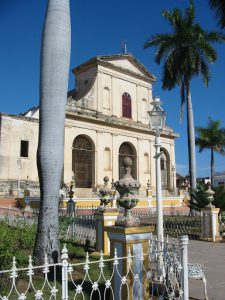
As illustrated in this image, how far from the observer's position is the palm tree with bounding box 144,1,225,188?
2166 centimetres

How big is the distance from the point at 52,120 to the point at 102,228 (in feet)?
13.6

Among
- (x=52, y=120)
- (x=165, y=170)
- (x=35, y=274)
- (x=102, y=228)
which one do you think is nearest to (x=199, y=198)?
(x=102, y=228)

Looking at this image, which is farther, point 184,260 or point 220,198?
point 220,198

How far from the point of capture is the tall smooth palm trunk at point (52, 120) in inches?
253

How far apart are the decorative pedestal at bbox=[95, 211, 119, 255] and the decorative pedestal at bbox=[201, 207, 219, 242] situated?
13.2 feet

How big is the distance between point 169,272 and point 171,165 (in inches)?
1255

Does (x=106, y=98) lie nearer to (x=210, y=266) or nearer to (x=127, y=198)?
(x=210, y=266)

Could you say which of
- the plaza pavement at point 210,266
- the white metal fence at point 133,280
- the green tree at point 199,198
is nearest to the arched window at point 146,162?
the green tree at point 199,198

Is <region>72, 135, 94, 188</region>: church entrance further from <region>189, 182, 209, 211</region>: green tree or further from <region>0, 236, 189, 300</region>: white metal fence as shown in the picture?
<region>0, 236, 189, 300</region>: white metal fence

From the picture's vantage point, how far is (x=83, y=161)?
30109mm

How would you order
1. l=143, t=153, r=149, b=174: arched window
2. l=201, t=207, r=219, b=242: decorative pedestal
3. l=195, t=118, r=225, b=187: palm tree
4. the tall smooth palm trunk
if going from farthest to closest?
l=195, t=118, r=225, b=187: palm tree, l=143, t=153, r=149, b=174: arched window, l=201, t=207, r=219, b=242: decorative pedestal, the tall smooth palm trunk

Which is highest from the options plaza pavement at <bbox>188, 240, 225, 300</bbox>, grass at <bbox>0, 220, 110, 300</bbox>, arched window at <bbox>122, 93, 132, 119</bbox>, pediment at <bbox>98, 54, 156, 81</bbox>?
pediment at <bbox>98, 54, 156, 81</bbox>

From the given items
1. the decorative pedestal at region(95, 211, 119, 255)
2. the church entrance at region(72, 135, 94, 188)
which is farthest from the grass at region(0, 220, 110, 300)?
the church entrance at region(72, 135, 94, 188)

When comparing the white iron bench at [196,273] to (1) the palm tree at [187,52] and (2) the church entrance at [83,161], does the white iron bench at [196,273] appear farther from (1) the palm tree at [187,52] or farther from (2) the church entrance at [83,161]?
(2) the church entrance at [83,161]
